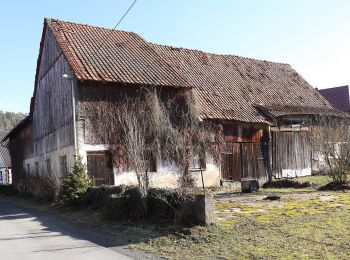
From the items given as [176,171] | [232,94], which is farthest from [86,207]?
[232,94]

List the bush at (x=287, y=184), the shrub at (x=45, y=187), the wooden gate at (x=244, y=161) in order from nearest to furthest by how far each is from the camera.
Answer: the shrub at (x=45, y=187), the bush at (x=287, y=184), the wooden gate at (x=244, y=161)

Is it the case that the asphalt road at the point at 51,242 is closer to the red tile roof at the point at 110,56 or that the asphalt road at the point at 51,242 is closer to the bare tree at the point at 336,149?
the red tile roof at the point at 110,56

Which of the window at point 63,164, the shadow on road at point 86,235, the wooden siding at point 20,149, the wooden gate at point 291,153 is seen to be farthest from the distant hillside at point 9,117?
the shadow on road at point 86,235

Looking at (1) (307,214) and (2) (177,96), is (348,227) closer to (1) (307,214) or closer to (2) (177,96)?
(1) (307,214)

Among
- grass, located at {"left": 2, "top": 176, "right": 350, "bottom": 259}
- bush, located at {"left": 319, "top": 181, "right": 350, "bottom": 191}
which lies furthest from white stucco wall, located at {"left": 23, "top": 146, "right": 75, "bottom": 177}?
bush, located at {"left": 319, "top": 181, "right": 350, "bottom": 191}

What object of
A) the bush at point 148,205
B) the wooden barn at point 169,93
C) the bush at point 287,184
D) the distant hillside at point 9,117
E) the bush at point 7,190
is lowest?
the bush at point 7,190

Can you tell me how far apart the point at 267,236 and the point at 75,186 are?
29.7 feet

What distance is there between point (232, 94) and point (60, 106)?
31.9 ft

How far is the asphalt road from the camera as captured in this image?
8.30 meters

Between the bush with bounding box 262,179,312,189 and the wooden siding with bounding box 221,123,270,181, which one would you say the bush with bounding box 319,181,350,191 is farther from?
the wooden siding with bounding box 221,123,270,181

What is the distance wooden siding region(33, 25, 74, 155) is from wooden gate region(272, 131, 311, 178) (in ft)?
37.8

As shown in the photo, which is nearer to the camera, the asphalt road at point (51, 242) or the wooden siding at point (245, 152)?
the asphalt road at point (51, 242)

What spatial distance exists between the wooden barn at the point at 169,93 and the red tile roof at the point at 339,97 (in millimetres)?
7874

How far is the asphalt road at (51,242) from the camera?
27.2ft
